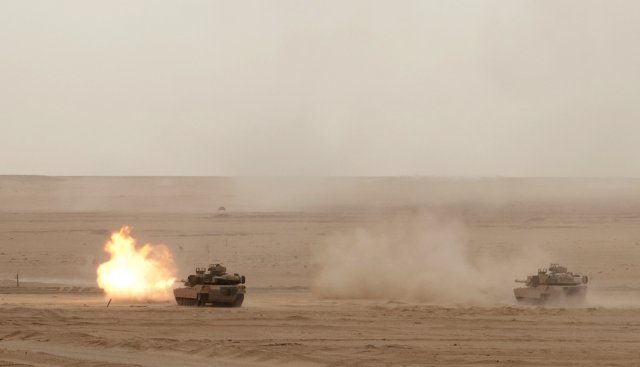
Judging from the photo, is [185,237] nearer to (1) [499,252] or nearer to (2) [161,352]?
(1) [499,252]

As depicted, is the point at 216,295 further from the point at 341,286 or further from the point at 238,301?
the point at 341,286

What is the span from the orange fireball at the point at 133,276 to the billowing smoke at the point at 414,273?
522 cm

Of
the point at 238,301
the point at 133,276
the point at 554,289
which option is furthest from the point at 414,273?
the point at 133,276

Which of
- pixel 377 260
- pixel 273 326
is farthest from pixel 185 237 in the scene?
pixel 273 326

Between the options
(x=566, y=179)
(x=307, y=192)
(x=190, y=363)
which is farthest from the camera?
(x=566, y=179)

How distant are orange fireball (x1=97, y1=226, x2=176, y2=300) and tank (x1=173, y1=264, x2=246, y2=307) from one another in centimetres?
209

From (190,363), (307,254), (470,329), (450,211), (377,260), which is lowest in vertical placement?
(190,363)

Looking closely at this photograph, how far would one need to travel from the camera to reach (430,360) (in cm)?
2367

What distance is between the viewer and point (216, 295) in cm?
3603

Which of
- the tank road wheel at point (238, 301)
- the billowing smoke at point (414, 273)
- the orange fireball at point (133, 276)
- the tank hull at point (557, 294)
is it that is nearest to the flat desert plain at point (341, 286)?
the billowing smoke at point (414, 273)

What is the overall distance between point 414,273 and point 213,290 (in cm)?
830

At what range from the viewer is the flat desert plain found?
82.6 ft

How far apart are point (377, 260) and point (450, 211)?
40.9 metres

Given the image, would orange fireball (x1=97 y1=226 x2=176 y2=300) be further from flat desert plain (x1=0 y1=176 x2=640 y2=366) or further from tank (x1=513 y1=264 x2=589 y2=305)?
tank (x1=513 y1=264 x2=589 y2=305)
